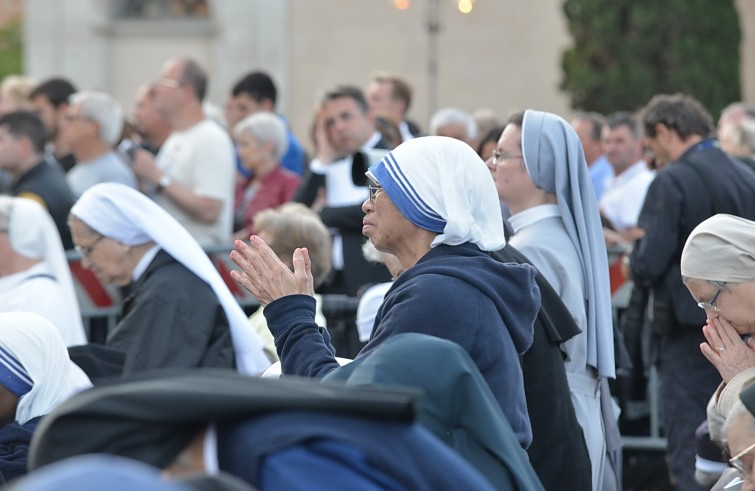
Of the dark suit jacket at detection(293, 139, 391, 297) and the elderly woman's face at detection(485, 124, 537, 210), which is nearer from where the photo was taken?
the elderly woman's face at detection(485, 124, 537, 210)

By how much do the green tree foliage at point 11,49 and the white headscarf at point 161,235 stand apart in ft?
102

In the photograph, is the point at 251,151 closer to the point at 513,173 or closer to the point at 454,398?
the point at 513,173

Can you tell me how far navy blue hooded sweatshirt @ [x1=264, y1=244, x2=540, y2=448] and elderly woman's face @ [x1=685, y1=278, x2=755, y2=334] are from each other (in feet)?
3.08

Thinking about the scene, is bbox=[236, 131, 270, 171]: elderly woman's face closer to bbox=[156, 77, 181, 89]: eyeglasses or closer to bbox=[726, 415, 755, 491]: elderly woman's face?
bbox=[156, 77, 181, 89]: eyeglasses

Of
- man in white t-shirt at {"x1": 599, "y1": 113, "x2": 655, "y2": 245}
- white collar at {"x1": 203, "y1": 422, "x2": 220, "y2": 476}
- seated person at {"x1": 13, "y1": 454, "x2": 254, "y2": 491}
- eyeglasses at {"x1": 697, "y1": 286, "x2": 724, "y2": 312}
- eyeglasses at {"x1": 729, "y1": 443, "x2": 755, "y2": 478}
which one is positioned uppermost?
seated person at {"x1": 13, "y1": 454, "x2": 254, "y2": 491}

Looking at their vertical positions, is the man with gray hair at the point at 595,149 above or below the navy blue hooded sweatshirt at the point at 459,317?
below

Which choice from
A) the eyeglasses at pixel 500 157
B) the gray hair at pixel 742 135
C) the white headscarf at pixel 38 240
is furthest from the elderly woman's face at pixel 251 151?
the eyeglasses at pixel 500 157

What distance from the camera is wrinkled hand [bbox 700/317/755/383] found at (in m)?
4.38

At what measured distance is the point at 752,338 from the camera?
14.5 ft

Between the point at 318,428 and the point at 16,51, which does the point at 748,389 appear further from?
the point at 16,51

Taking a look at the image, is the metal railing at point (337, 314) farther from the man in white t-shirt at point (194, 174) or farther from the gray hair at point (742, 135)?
the gray hair at point (742, 135)

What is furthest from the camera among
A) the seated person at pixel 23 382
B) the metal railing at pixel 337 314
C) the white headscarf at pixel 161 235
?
the metal railing at pixel 337 314

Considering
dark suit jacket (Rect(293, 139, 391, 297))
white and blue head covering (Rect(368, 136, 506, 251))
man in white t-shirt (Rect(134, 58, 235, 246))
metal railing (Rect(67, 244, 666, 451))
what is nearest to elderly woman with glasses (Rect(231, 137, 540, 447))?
white and blue head covering (Rect(368, 136, 506, 251))

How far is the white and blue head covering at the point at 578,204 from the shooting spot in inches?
194
